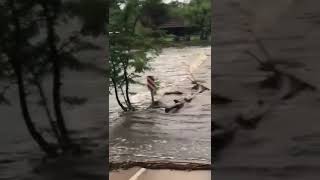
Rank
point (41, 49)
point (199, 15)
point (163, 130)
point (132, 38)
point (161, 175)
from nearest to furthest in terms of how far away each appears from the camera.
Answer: point (41, 49), point (161, 175), point (163, 130), point (132, 38), point (199, 15)

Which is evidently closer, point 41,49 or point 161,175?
point 41,49

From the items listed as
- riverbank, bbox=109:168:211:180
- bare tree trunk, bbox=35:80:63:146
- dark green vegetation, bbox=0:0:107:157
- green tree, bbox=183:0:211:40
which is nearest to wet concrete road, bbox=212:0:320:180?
dark green vegetation, bbox=0:0:107:157

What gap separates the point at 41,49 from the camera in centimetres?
242

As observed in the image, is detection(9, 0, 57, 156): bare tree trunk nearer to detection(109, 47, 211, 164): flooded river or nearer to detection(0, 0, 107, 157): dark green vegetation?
detection(0, 0, 107, 157): dark green vegetation

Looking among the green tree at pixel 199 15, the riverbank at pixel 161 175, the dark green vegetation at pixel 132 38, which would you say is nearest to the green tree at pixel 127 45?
the dark green vegetation at pixel 132 38

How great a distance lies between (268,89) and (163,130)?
655 centimetres

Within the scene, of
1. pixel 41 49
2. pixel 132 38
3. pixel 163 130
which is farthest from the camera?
pixel 132 38

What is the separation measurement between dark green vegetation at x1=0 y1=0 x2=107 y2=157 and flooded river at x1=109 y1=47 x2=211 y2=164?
4.05 meters

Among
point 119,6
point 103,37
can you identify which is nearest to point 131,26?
point 119,6

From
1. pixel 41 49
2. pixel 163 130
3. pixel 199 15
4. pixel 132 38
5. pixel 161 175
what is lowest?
pixel 163 130

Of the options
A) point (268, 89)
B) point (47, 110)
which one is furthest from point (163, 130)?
point (268, 89)

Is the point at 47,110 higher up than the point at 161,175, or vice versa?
the point at 47,110

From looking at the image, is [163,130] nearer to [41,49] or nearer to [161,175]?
[161,175]

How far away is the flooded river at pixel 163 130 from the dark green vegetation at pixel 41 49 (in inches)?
159
